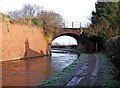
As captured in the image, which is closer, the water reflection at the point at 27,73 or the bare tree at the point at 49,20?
the water reflection at the point at 27,73

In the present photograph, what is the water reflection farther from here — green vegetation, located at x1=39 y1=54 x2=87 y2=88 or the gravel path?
the gravel path

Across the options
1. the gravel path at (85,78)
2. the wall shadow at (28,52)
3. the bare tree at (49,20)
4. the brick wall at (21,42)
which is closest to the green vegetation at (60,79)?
the gravel path at (85,78)

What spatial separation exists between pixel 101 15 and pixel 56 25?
25.1 feet

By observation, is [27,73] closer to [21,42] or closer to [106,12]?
[21,42]

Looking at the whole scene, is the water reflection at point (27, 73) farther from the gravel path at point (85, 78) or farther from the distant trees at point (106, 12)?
the distant trees at point (106, 12)

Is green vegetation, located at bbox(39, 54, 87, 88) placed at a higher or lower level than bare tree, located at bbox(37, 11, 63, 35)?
lower

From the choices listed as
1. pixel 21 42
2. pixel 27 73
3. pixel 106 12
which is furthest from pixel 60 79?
pixel 106 12

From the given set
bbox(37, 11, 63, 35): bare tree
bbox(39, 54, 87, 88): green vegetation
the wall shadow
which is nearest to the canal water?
bbox(39, 54, 87, 88): green vegetation

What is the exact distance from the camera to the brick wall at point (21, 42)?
103 ft

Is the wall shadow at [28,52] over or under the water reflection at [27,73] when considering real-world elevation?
over

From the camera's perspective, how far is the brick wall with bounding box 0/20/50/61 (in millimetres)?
31263

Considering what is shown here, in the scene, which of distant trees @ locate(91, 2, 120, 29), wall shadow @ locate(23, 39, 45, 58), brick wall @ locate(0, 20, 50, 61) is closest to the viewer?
brick wall @ locate(0, 20, 50, 61)

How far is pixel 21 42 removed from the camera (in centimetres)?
3600

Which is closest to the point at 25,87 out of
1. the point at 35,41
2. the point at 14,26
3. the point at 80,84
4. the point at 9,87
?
the point at 9,87
